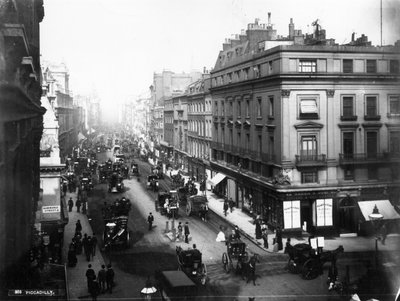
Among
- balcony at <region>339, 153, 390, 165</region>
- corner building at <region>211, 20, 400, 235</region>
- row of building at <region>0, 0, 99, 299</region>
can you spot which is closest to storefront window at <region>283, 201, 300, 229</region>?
corner building at <region>211, 20, 400, 235</region>

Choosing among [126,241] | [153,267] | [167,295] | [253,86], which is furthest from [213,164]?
[167,295]

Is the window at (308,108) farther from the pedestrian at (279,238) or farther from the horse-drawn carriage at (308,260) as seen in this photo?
the horse-drawn carriage at (308,260)

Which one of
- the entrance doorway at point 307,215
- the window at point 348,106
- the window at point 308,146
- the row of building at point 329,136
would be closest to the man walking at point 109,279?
the row of building at point 329,136

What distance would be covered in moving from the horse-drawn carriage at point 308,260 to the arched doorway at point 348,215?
38.4ft

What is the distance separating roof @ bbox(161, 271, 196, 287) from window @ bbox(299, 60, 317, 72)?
71.1 ft

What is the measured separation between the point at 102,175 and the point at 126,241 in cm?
3625

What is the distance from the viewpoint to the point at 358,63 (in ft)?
123

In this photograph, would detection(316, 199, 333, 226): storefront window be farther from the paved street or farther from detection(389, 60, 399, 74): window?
detection(389, 60, 399, 74): window

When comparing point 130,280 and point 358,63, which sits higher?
point 358,63

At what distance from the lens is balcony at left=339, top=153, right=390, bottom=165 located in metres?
37.4

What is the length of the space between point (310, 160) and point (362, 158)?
4318 mm

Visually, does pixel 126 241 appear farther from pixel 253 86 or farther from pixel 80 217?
pixel 253 86

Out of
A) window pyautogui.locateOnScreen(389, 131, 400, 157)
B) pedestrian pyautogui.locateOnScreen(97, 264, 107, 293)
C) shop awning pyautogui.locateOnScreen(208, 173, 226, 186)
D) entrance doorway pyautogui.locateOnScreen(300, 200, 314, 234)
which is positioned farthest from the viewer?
shop awning pyautogui.locateOnScreen(208, 173, 226, 186)

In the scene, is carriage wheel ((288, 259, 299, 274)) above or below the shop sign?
below
